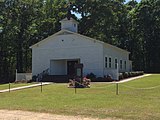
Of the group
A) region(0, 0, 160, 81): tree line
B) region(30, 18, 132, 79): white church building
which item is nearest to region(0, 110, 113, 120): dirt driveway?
region(30, 18, 132, 79): white church building

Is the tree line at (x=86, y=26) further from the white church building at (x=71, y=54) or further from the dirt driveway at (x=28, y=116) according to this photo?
the dirt driveway at (x=28, y=116)

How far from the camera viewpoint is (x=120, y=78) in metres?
39.0

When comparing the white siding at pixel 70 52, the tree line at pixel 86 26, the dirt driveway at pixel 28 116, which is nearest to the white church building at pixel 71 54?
the white siding at pixel 70 52

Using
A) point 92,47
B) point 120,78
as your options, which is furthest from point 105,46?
point 120,78

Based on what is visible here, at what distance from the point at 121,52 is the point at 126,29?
65.0ft

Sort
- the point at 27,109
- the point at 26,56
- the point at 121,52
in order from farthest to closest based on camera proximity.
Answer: the point at 26,56, the point at 121,52, the point at 27,109

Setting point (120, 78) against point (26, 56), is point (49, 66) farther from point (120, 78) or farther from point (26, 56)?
point (26, 56)

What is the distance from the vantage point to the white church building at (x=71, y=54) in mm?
39594

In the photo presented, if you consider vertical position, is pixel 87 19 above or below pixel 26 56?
above

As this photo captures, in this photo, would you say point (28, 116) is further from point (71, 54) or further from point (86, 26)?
point (86, 26)

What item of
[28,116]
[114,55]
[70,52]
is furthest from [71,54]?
[28,116]

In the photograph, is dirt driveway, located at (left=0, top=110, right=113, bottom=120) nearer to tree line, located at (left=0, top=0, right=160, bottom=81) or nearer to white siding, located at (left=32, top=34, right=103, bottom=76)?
white siding, located at (left=32, top=34, right=103, bottom=76)

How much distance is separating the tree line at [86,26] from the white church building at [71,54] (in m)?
12.1

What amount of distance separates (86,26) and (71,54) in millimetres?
19741
